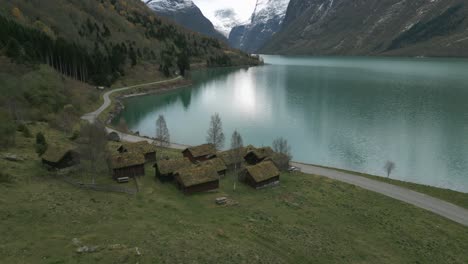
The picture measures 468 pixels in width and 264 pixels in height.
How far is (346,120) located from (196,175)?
231 feet

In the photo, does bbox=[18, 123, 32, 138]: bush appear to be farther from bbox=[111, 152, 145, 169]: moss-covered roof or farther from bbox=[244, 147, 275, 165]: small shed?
bbox=[244, 147, 275, 165]: small shed

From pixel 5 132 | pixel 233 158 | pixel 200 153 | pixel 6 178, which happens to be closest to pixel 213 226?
pixel 233 158

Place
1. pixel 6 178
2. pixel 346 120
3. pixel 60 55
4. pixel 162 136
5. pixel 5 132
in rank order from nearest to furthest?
A: pixel 6 178
pixel 5 132
pixel 162 136
pixel 346 120
pixel 60 55

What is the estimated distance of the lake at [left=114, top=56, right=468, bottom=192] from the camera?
70.1 meters

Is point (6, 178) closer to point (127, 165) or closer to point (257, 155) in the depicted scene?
point (127, 165)

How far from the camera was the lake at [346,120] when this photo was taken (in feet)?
230

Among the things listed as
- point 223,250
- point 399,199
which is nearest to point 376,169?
point 399,199

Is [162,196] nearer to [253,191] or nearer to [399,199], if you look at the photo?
[253,191]

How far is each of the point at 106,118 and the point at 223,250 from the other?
7648 centimetres

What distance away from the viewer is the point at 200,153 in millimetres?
56844

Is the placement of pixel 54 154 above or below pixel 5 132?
below

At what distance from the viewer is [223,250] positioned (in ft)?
93.1

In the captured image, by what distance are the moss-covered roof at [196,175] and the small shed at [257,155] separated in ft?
38.5

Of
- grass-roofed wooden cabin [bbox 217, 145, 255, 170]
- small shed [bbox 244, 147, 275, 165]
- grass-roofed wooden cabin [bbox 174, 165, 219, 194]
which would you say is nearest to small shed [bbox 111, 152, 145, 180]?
grass-roofed wooden cabin [bbox 174, 165, 219, 194]
